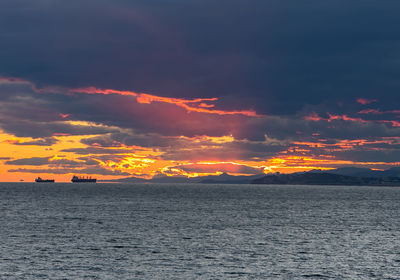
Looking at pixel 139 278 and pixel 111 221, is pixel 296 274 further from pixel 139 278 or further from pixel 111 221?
pixel 111 221

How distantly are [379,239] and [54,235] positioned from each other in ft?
189

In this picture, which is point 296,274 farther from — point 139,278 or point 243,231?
point 243,231

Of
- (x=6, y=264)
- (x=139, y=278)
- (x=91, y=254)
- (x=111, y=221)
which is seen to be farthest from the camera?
(x=111, y=221)

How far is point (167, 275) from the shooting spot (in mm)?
53750

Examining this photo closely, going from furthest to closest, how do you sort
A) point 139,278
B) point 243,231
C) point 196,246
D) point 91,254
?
point 243,231 < point 196,246 < point 91,254 < point 139,278

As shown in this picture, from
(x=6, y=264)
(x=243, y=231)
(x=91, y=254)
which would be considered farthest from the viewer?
(x=243, y=231)

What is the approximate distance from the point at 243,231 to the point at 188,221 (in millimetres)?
22883

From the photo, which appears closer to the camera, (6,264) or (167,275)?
(167,275)

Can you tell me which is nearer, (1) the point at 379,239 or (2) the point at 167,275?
(2) the point at 167,275

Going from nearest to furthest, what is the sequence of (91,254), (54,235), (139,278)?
(139,278) < (91,254) < (54,235)

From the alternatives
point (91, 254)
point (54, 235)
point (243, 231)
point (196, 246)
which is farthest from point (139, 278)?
point (243, 231)

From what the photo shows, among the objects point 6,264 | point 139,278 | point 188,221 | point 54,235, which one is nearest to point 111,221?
point 188,221

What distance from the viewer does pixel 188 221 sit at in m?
116

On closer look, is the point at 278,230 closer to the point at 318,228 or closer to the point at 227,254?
the point at 318,228
